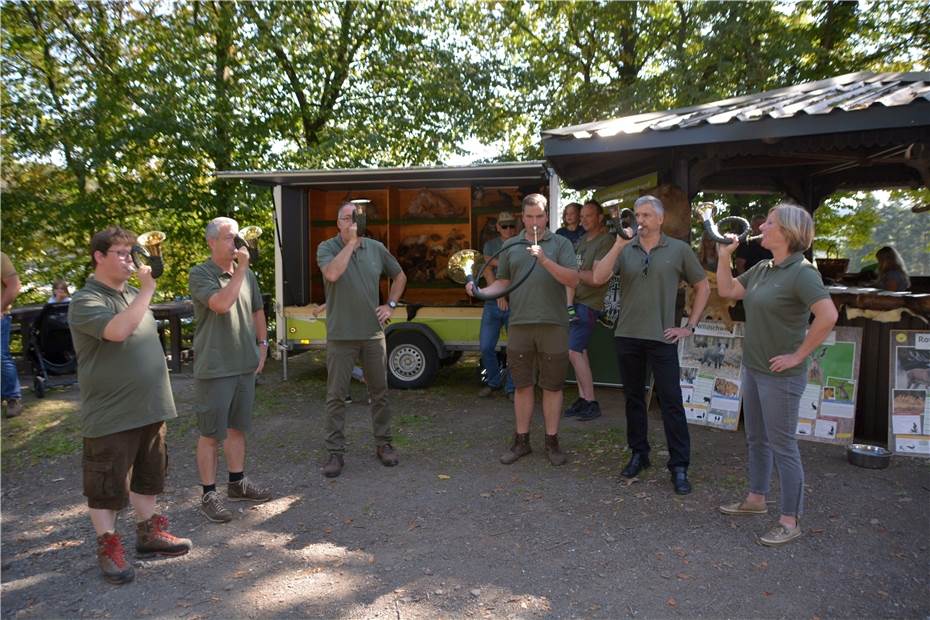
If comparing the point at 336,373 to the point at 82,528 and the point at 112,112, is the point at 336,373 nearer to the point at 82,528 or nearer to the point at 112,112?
the point at 82,528

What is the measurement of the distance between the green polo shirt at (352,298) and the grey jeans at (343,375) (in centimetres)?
8

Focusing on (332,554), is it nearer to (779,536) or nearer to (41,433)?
(779,536)

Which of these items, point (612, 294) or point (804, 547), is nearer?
point (804, 547)

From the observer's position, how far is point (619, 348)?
448 cm

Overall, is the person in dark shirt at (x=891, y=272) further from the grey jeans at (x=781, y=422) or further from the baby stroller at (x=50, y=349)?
the baby stroller at (x=50, y=349)

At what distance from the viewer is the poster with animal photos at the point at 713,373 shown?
5891mm

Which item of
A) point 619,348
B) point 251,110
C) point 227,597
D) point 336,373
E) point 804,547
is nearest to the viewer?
point 227,597

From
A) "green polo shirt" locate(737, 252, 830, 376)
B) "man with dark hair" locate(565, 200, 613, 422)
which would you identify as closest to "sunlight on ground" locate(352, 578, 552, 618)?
"green polo shirt" locate(737, 252, 830, 376)

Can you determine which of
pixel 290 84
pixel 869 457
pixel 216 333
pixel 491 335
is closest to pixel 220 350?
pixel 216 333

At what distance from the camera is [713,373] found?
6.02 m

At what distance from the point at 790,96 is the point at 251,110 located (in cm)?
1008

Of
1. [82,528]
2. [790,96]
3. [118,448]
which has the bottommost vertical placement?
[82,528]

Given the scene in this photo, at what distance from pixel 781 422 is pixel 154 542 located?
3.55m

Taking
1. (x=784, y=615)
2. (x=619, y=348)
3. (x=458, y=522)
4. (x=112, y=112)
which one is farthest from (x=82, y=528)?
(x=112, y=112)
